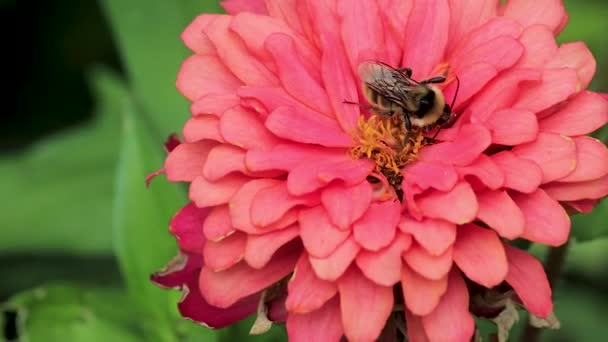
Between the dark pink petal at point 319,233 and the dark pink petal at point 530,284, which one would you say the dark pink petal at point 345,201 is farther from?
the dark pink petal at point 530,284

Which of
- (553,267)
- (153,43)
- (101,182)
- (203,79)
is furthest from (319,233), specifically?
(101,182)

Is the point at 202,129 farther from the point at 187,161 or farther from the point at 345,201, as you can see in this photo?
the point at 345,201

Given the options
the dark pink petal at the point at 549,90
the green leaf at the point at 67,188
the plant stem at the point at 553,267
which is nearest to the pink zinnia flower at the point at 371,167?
the dark pink petal at the point at 549,90

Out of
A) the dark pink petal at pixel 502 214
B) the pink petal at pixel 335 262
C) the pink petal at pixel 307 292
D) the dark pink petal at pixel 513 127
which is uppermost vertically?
the dark pink petal at pixel 513 127

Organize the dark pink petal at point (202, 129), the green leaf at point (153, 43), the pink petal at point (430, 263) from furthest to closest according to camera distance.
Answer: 1. the green leaf at point (153, 43)
2. the dark pink petal at point (202, 129)
3. the pink petal at point (430, 263)

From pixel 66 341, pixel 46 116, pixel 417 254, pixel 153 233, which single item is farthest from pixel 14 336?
pixel 417 254

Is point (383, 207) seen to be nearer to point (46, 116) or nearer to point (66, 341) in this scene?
point (66, 341)
